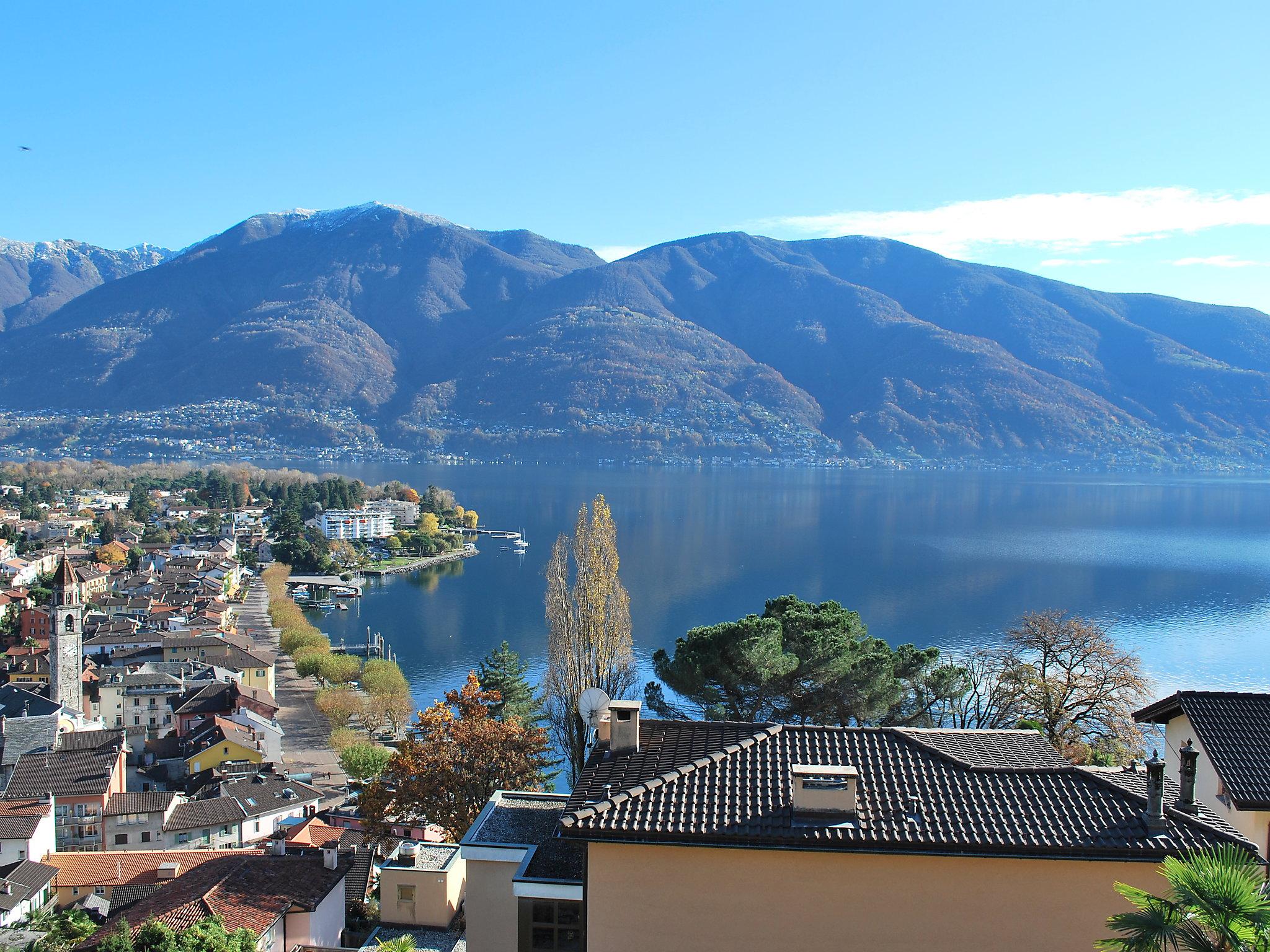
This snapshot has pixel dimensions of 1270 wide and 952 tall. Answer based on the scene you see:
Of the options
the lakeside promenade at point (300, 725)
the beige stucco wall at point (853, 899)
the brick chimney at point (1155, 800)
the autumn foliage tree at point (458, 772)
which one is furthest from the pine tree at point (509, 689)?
the brick chimney at point (1155, 800)

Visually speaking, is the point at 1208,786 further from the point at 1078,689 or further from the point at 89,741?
the point at 89,741

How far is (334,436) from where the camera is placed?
15162 centimetres

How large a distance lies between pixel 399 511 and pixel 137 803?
154ft

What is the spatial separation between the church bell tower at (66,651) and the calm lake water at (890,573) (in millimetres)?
7874

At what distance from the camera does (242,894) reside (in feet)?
28.1

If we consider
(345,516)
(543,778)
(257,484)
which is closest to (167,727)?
(543,778)

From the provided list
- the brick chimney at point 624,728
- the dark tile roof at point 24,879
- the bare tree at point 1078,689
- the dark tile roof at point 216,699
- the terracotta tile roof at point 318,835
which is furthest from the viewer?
the dark tile roof at point 216,699

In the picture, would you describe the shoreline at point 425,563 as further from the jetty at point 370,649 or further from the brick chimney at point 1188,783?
the brick chimney at point 1188,783

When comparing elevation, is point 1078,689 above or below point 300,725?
above

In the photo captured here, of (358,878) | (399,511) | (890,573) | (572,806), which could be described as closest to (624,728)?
(572,806)

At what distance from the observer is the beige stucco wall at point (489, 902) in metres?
4.85

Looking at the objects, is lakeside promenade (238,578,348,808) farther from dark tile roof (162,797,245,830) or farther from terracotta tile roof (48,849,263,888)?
terracotta tile roof (48,849,263,888)

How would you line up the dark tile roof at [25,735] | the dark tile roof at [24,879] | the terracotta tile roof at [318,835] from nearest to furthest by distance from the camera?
the dark tile roof at [24,879], the terracotta tile roof at [318,835], the dark tile roof at [25,735]

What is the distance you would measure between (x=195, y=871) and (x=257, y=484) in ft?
231
